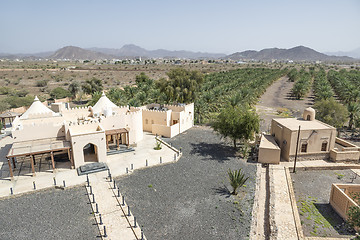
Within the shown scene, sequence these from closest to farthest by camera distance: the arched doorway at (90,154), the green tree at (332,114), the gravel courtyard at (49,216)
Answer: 1. the gravel courtyard at (49,216)
2. the arched doorway at (90,154)
3. the green tree at (332,114)

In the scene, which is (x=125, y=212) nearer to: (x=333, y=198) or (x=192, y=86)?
(x=333, y=198)

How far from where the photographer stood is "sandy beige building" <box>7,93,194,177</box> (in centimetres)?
1869

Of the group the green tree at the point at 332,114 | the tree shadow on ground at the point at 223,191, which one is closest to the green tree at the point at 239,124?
the tree shadow on ground at the point at 223,191

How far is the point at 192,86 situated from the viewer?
3481 centimetres

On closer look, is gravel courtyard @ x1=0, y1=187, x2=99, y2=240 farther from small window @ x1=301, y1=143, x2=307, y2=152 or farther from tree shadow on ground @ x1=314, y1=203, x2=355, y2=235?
small window @ x1=301, y1=143, x2=307, y2=152

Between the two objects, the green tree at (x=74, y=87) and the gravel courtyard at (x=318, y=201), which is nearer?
the gravel courtyard at (x=318, y=201)

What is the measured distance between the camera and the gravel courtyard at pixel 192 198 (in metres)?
12.8

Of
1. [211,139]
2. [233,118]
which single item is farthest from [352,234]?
[211,139]

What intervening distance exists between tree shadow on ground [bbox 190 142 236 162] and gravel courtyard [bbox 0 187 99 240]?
36.8ft

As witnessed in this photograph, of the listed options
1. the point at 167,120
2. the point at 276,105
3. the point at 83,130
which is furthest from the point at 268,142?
the point at 276,105

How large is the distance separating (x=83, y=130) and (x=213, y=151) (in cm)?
1237

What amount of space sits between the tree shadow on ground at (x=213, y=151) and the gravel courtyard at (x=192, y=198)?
9 cm

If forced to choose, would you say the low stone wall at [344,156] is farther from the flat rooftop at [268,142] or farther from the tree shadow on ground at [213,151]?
the tree shadow on ground at [213,151]

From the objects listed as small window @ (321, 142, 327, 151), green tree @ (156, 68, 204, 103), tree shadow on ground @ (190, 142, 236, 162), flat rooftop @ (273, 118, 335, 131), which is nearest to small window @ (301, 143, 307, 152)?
flat rooftop @ (273, 118, 335, 131)
